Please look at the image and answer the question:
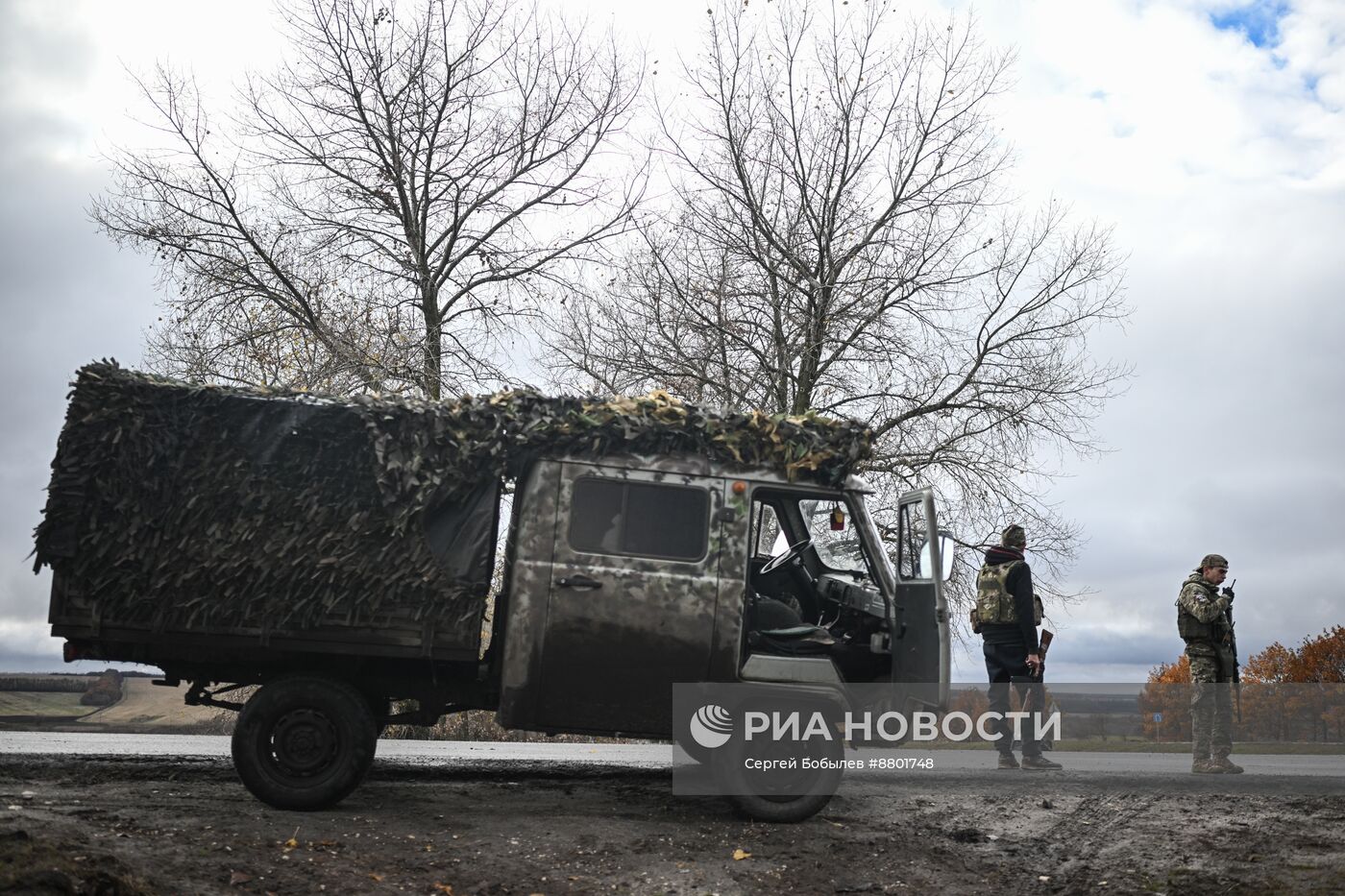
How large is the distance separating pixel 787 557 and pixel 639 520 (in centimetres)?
133

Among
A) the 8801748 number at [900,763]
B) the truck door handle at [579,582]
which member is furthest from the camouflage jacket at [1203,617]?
the truck door handle at [579,582]

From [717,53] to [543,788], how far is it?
55.5 feet

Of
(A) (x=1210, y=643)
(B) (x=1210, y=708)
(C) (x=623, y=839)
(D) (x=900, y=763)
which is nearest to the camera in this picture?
(C) (x=623, y=839)

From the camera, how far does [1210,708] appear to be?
1089cm

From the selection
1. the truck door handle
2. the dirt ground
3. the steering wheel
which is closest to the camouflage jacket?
the dirt ground

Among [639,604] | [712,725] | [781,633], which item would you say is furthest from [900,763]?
[639,604]

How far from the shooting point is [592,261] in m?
22.0

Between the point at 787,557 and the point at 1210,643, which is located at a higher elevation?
the point at 787,557

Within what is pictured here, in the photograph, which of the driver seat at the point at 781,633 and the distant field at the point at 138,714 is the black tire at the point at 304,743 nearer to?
the driver seat at the point at 781,633

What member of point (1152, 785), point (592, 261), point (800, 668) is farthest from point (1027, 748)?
point (592, 261)

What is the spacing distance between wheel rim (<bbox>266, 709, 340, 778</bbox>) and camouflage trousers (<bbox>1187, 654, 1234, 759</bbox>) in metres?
7.62

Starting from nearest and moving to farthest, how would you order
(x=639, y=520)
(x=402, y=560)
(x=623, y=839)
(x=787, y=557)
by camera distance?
(x=623, y=839), (x=402, y=560), (x=639, y=520), (x=787, y=557)

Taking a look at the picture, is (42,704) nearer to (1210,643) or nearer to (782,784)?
(782,784)

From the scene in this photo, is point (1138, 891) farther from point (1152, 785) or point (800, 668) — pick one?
point (1152, 785)
